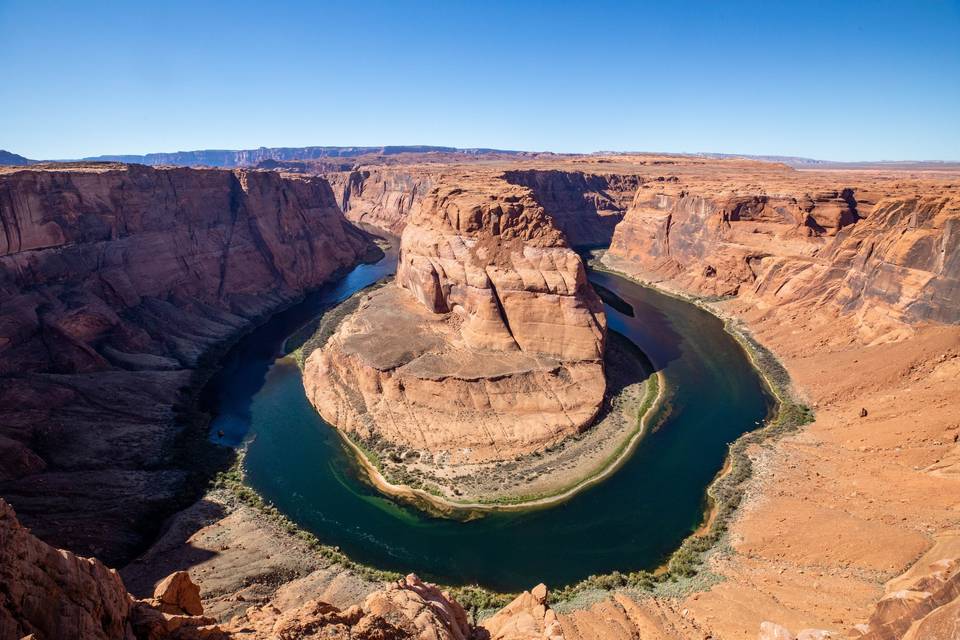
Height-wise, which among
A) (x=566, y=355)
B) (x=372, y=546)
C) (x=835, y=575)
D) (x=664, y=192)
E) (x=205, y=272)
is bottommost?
(x=372, y=546)

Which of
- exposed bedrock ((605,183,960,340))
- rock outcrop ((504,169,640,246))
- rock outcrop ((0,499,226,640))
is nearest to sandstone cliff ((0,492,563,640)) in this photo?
rock outcrop ((0,499,226,640))

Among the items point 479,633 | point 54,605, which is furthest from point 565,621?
point 54,605

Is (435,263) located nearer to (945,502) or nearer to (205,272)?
(205,272)

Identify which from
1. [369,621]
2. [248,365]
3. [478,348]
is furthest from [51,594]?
[248,365]

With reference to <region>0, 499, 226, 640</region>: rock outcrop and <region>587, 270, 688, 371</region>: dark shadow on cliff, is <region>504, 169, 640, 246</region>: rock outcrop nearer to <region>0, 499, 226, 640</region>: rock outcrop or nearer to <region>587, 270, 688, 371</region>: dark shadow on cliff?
A: <region>587, 270, 688, 371</region>: dark shadow on cliff

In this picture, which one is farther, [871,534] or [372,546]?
[372,546]

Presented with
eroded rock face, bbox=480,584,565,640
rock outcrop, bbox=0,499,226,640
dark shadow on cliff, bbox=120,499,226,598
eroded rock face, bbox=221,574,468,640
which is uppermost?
rock outcrop, bbox=0,499,226,640
